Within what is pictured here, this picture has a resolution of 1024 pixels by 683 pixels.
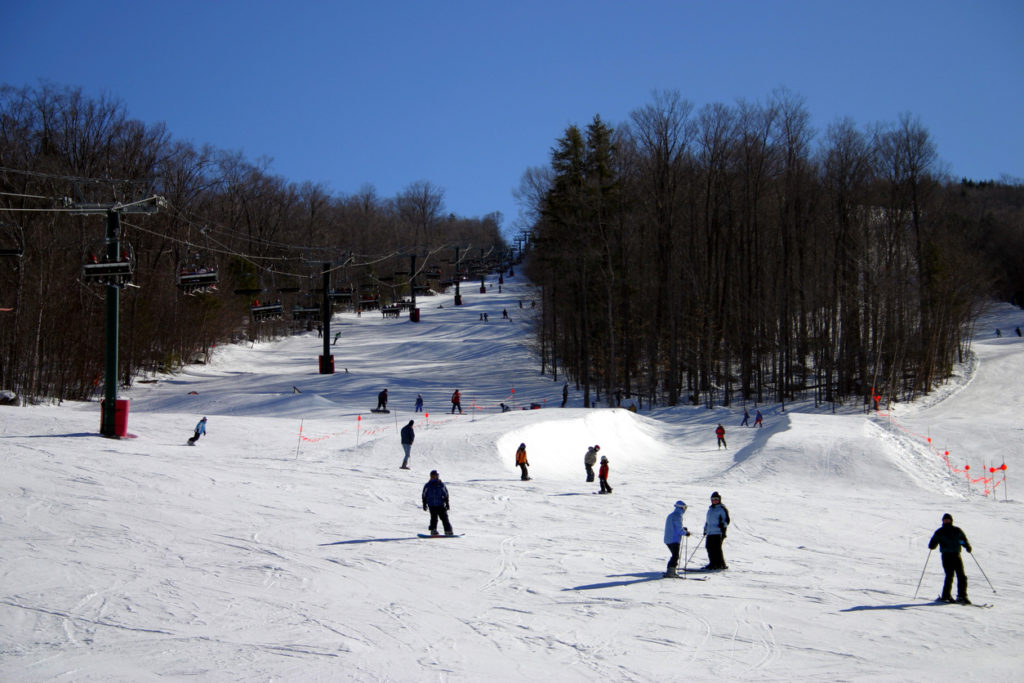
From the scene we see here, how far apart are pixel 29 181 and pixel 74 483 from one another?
30.2 meters

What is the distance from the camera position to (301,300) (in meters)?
81.7

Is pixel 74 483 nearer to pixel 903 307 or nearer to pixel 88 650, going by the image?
pixel 88 650

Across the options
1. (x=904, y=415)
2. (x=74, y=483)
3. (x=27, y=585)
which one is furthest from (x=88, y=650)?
(x=904, y=415)

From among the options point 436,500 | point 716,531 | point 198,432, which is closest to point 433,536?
point 436,500

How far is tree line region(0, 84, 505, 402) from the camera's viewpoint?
35.4 meters

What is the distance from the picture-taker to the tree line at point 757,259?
43438mm

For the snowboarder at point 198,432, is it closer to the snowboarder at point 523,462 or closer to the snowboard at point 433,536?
the snowboarder at point 523,462

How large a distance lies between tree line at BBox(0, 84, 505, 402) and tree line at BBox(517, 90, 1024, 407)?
13.4 m

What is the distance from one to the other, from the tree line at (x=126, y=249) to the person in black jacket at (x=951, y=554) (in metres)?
16.5

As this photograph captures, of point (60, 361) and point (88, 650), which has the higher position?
point (60, 361)

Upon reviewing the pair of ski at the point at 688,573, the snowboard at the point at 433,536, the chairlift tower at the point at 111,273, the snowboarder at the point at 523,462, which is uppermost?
the chairlift tower at the point at 111,273

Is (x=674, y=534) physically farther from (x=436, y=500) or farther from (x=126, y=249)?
(x=126, y=249)

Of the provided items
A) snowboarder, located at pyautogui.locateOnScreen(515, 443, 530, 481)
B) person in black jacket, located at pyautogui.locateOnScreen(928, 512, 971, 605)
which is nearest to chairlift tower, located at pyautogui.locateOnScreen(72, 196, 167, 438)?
snowboarder, located at pyautogui.locateOnScreen(515, 443, 530, 481)

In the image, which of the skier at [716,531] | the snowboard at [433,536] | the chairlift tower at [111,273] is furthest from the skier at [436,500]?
the chairlift tower at [111,273]
